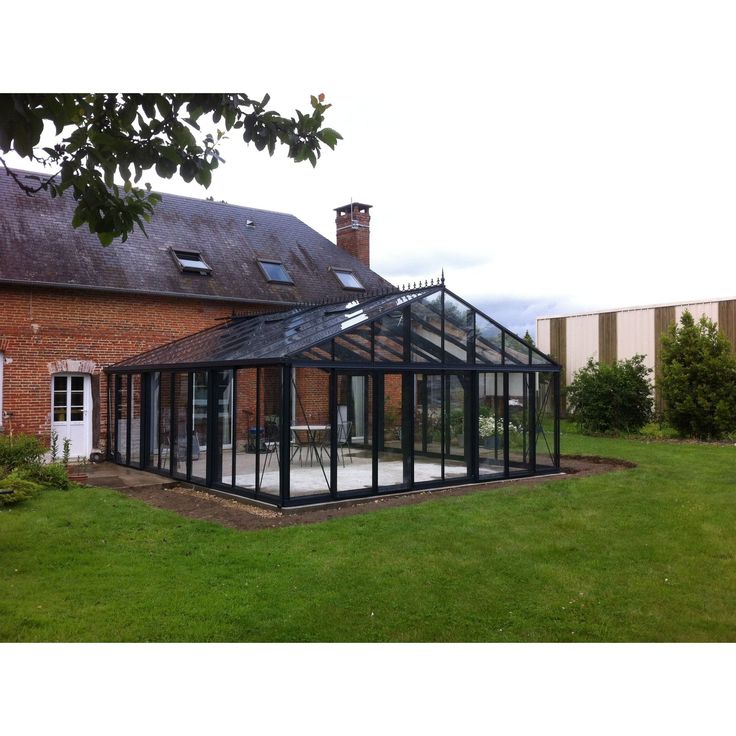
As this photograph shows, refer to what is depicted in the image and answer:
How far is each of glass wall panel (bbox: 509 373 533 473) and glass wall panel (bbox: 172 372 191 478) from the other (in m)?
5.05

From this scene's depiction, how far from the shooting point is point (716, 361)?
632 inches

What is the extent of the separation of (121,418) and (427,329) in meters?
6.38

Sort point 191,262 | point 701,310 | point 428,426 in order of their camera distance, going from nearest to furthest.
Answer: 1. point 428,426
2. point 191,262
3. point 701,310

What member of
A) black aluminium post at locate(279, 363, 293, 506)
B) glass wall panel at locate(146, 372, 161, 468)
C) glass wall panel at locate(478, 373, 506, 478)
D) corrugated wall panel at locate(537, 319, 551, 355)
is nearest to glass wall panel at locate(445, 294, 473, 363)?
glass wall panel at locate(478, 373, 506, 478)

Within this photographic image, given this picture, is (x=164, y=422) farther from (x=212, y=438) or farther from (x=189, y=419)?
(x=212, y=438)

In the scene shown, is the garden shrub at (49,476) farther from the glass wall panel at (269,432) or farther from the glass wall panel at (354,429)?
the glass wall panel at (354,429)

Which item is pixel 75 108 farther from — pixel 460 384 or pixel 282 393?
pixel 460 384

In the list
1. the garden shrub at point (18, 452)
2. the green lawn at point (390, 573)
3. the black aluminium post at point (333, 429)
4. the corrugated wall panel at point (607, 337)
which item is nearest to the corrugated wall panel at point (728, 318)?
the corrugated wall panel at point (607, 337)

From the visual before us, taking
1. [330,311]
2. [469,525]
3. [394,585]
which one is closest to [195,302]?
[330,311]

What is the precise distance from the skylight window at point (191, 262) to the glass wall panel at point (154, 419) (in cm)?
400

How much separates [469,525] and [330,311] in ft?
14.4

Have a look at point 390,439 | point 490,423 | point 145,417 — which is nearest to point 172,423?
point 145,417

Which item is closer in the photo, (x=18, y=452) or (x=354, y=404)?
(x=354, y=404)

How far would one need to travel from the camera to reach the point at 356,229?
2055cm
